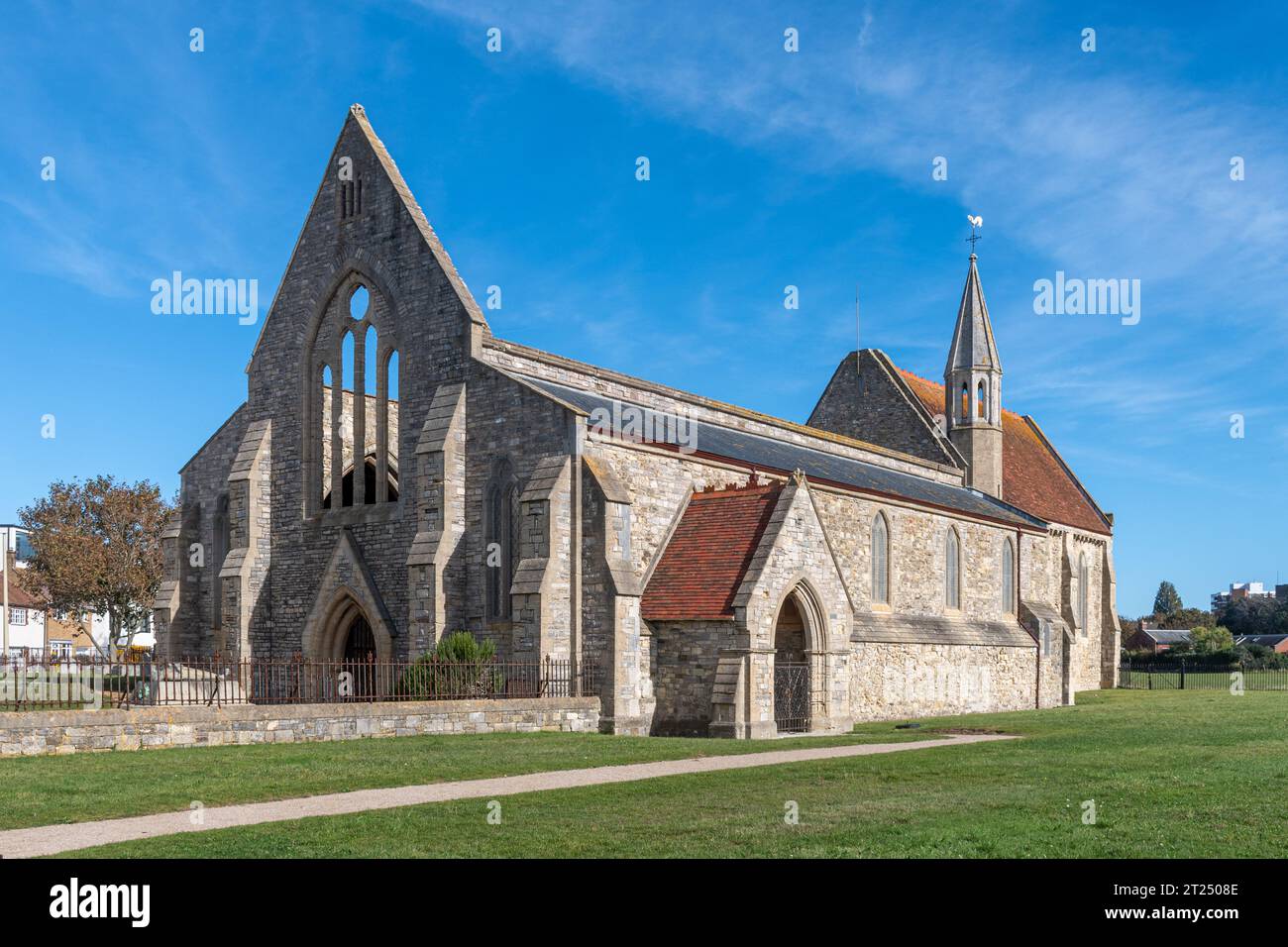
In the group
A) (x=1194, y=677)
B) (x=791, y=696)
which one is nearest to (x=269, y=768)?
(x=791, y=696)

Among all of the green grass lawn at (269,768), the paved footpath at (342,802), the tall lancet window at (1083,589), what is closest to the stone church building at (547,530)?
the green grass lawn at (269,768)

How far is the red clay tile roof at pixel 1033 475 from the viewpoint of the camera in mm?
55688

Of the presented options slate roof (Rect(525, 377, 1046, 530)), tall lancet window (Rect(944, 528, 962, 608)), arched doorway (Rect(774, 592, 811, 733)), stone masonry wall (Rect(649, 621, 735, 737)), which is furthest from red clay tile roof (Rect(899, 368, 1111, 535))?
stone masonry wall (Rect(649, 621, 735, 737))

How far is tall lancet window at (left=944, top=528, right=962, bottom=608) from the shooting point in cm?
4206

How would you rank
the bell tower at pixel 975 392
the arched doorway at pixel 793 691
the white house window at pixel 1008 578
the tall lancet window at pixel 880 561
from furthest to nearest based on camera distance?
the bell tower at pixel 975 392
the white house window at pixel 1008 578
the tall lancet window at pixel 880 561
the arched doorway at pixel 793 691

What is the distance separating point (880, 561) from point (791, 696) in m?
9.31

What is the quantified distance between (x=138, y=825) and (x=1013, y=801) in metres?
9.26

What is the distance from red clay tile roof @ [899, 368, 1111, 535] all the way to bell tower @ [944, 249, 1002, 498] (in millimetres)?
1361

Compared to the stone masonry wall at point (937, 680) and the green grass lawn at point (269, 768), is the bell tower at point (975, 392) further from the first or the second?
the green grass lawn at point (269, 768)

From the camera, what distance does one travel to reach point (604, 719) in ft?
91.6

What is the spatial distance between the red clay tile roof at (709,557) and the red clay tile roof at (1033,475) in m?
26.6

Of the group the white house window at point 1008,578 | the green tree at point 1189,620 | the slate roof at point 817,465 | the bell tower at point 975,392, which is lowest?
the green tree at point 1189,620

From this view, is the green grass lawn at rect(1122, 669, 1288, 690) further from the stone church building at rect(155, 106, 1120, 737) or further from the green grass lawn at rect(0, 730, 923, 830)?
the green grass lawn at rect(0, 730, 923, 830)
